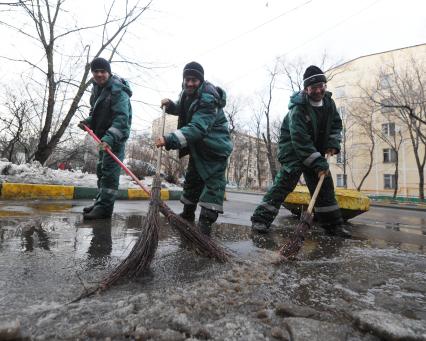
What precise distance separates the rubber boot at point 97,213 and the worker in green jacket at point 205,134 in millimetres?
1195

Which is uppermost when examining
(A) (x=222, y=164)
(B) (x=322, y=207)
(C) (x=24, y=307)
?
(A) (x=222, y=164)

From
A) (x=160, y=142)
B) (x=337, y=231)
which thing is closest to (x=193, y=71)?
(x=160, y=142)

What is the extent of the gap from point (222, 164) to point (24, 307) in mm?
2016

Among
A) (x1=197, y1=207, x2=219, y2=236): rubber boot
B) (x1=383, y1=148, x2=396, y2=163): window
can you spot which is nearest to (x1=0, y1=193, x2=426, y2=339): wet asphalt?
(x1=197, y1=207, x2=219, y2=236): rubber boot

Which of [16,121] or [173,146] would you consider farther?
[16,121]

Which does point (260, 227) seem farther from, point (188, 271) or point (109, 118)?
point (109, 118)

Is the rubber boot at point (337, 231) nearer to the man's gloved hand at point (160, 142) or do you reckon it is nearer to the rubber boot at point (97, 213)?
the man's gloved hand at point (160, 142)

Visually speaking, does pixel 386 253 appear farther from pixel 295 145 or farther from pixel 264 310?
pixel 264 310

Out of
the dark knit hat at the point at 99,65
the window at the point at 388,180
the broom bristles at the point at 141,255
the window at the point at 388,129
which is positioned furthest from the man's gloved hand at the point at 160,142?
the window at the point at 388,180

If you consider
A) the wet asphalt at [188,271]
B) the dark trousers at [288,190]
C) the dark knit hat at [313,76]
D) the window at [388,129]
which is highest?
the window at [388,129]

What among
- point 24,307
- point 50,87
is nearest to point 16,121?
point 50,87

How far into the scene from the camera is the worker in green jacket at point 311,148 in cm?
310

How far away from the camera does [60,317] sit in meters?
1.09

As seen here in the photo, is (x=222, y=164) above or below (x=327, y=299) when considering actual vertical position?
above
